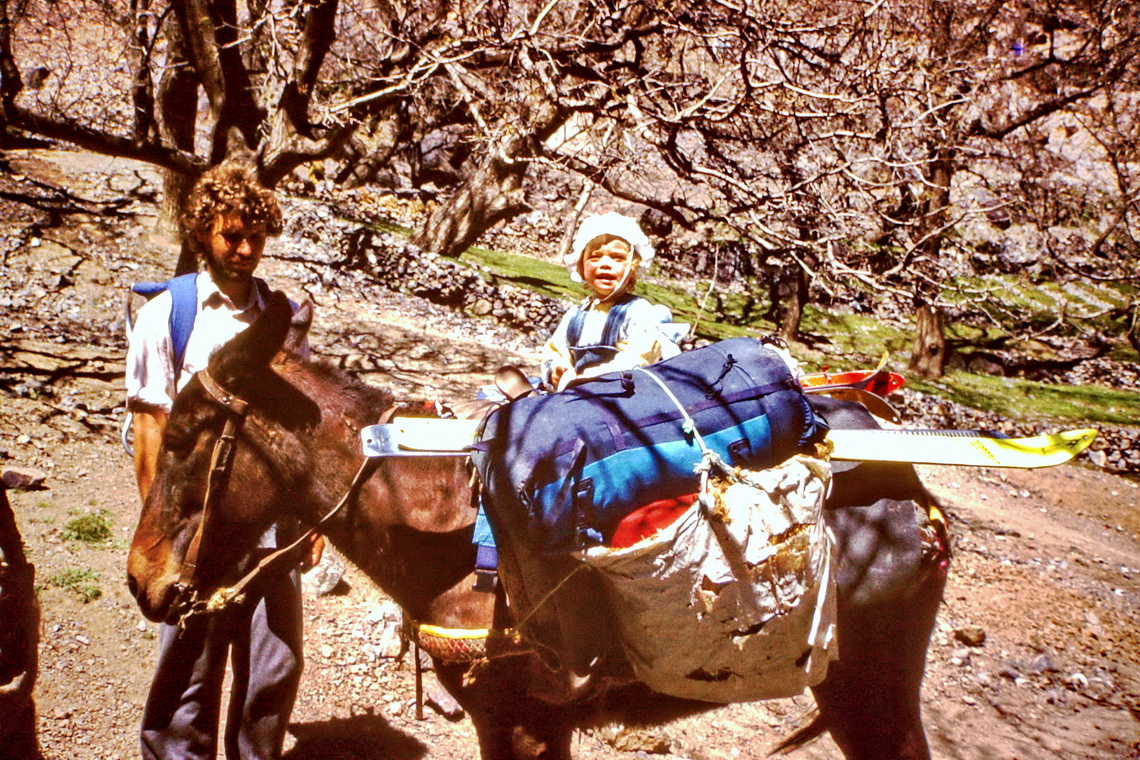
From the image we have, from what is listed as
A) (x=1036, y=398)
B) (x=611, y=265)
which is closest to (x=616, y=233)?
(x=611, y=265)

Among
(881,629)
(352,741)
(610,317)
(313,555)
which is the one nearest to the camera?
(881,629)

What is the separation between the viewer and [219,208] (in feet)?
8.10

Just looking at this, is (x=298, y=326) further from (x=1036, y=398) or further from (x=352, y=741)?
(x=1036, y=398)

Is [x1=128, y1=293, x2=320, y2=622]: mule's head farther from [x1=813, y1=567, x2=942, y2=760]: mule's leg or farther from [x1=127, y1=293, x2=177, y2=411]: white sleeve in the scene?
[x1=813, y1=567, x2=942, y2=760]: mule's leg

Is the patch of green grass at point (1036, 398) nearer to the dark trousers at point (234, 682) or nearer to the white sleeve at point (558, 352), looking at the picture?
the white sleeve at point (558, 352)

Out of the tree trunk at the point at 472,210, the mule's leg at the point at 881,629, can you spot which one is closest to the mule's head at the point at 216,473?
the mule's leg at the point at 881,629

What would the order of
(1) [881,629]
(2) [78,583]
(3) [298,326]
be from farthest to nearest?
(2) [78,583]
(1) [881,629]
(3) [298,326]

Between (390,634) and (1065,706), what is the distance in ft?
12.7

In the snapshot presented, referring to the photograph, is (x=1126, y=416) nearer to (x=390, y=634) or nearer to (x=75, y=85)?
(x=390, y=634)

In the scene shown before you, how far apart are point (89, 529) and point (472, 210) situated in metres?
7.93

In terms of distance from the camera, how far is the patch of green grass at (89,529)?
4227mm

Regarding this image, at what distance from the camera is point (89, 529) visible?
14.1ft

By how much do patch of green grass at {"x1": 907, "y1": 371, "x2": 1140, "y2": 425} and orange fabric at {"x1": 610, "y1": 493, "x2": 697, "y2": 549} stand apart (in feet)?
34.7

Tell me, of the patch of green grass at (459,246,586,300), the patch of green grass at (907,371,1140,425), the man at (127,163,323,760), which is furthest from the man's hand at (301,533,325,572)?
the patch of green grass at (907,371,1140,425)
